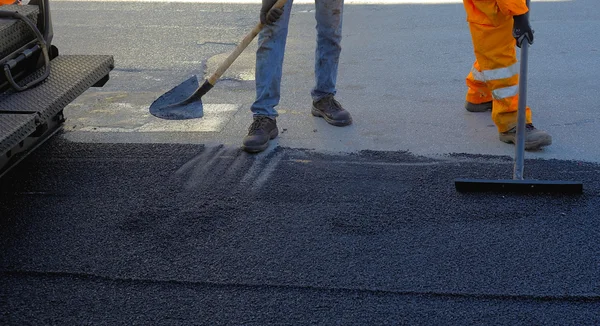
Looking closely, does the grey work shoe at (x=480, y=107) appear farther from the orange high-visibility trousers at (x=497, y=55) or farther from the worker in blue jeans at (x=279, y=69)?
the worker in blue jeans at (x=279, y=69)

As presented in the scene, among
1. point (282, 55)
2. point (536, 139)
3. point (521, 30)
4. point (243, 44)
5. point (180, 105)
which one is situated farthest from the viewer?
point (180, 105)

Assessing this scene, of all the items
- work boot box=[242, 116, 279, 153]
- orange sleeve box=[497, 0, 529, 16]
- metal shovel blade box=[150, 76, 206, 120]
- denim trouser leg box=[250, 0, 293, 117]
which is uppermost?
orange sleeve box=[497, 0, 529, 16]

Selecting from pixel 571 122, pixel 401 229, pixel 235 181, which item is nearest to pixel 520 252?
pixel 401 229

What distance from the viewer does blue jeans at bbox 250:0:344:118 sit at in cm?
455

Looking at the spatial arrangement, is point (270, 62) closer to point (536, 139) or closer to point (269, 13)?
point (269, 13)

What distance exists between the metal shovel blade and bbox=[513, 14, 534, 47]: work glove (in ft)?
6.22

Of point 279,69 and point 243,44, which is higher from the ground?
point 243,44

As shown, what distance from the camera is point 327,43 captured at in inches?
190

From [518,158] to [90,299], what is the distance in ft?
6.81

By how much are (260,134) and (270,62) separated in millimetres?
445

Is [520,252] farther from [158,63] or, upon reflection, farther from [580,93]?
[158,63]

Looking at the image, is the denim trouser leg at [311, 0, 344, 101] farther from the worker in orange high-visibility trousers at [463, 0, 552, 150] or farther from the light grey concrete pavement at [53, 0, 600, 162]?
the worker in orange high-visibility trousers at [463, 0, 552, 150]

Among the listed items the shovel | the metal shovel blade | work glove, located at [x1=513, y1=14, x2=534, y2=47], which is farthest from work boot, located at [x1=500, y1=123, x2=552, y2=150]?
the metal shovel blade

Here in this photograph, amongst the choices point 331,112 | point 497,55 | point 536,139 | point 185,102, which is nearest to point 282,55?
point 331,112
